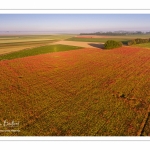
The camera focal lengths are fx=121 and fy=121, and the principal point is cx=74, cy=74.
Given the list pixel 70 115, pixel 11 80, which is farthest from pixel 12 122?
pixel 11 80

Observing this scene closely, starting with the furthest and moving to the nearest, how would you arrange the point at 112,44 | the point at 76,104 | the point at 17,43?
the point at 17,43
the point at 112,44
the point at 76,104

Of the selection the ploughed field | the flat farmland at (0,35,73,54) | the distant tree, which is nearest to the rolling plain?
the ploughed field

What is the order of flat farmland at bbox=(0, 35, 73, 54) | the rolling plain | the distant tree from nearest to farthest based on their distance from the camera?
the rolling plain → flat farmland at bbox=(0, 35, 73, 54) → the distant tree

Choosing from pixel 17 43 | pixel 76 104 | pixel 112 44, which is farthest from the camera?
pixel 17 43

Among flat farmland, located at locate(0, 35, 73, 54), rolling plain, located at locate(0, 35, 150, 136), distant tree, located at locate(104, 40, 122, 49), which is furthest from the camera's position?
distant tree, located at locate(104, 40, 122, 49)

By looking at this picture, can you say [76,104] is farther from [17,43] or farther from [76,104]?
[17,43]

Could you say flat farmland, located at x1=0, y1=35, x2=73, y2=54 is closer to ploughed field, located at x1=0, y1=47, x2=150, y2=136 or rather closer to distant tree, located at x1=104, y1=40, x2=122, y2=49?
ploughed field, located at x1=0, y1=47, x2=150, y2=136

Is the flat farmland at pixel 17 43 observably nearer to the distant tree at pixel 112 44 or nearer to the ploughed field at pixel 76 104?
the ploughed field at pixel 76 104

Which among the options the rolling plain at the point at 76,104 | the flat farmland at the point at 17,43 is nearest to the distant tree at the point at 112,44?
the rolling plain at the point at 76,104

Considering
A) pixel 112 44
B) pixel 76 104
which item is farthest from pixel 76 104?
pixel 112 44

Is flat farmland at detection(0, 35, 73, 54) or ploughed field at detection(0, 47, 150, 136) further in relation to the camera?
flat farmland at detection(0, 35, 73, 54)
